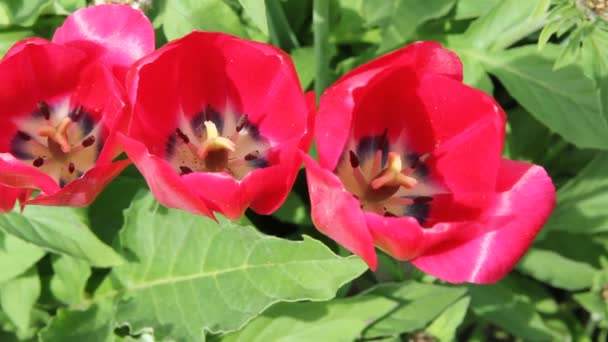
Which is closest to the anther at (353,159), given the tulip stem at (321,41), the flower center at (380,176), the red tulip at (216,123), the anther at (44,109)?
the flower center at (380,176)

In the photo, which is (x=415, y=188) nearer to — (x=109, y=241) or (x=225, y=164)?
(x=225, y=164)

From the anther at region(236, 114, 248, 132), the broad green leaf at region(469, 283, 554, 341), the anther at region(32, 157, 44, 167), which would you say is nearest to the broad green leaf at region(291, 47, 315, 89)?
the anther at region(236, 114, 248, 132)

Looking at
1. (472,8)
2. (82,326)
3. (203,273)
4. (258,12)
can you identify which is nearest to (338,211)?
(258,12)

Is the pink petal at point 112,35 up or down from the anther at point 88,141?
up

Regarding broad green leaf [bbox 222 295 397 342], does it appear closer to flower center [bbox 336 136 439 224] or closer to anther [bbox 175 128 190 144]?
flower center [bbox 336 136 439 224]

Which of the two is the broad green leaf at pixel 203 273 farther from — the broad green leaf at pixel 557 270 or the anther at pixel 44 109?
the broad green leaf at pixel 557 270
